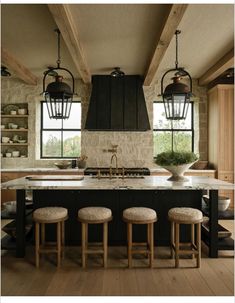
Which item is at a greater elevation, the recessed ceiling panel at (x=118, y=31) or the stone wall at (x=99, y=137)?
the recessed ceiling panel at (x=118, y=31)

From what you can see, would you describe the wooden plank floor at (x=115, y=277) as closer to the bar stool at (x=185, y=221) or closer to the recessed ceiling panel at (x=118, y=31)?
the bar stool at (x=185, y=221)

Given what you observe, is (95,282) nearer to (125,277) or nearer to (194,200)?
(125,277)

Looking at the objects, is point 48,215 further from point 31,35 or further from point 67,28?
point 31,35

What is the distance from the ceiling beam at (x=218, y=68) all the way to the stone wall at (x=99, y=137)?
1.28 ft

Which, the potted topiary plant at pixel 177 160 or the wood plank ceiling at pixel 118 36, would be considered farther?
the potted topiary plant at pixel 177 160

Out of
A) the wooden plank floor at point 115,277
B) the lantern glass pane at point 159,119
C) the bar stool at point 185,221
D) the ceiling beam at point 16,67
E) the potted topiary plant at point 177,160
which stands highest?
the ceiling beam at point 16,67

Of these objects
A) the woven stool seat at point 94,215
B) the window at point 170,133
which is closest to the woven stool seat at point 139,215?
the woven stool seat at point 94,215

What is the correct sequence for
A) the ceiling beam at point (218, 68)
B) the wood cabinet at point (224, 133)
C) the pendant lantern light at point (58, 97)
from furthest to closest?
the wood cabinet at point (224, 133)
the ceiling beam at point (218, 68)
the pendant lantern light at point (58, 97)

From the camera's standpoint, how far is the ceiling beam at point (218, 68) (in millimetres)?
4367

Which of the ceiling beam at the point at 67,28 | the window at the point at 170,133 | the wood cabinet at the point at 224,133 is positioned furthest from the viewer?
the window at the point at 170,133

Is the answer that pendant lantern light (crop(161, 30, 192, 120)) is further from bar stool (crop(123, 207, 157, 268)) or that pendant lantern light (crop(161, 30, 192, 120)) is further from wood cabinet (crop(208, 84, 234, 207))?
wood cabinet (crop(208, 84, 234, 207))

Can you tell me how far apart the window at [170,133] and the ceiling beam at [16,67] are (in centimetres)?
278

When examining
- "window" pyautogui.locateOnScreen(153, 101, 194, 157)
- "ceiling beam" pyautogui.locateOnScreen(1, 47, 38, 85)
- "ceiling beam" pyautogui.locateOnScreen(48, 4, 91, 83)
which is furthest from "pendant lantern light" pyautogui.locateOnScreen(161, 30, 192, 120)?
"window" pyautogui.locateOnScreen(153, 101, 194, 157)

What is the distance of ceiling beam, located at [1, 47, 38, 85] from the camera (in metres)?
4.20
